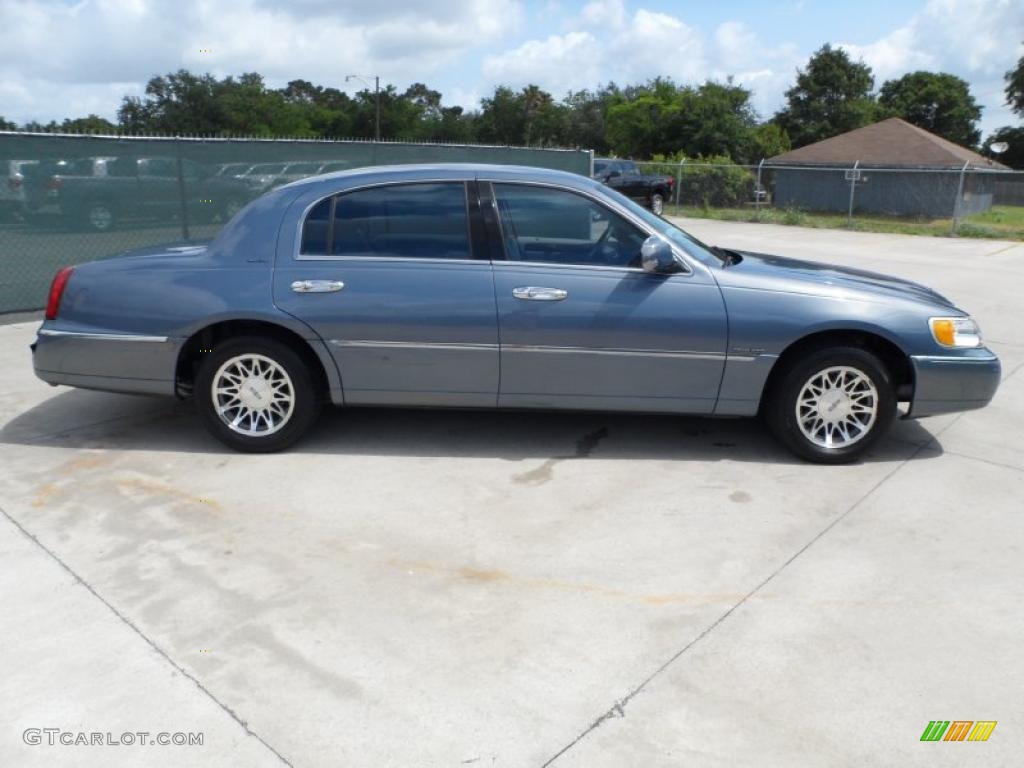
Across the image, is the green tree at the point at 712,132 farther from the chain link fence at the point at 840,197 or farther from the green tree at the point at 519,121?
the green tree at the point at 519,121

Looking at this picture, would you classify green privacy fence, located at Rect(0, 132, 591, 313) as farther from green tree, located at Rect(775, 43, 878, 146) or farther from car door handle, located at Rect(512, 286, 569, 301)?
green tree, located at Rect(775, 43, 878, 146)

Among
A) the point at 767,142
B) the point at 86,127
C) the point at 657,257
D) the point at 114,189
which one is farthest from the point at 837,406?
the point at 767,142

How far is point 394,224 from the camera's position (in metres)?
5.18

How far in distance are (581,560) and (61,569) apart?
2209 millimetres

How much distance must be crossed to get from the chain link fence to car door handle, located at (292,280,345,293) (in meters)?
20.7

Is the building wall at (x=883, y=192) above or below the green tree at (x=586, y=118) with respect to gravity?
below

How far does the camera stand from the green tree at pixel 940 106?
63.2 m

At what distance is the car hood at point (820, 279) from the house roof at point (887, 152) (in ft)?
107

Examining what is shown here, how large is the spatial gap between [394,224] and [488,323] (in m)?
0.80

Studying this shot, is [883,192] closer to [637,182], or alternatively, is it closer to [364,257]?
[637,182]

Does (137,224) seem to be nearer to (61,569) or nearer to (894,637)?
(61,569)

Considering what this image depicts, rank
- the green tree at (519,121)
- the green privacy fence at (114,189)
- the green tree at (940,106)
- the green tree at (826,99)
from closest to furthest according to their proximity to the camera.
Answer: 1. the green privacy fence at (114,189)
2. the green tree at (826,99)
3. the green tree at (940,106)
4. the green tree at (519,121)

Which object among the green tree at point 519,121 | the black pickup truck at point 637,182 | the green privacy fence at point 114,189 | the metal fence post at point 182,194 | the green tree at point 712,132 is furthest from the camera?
the green tree at point 519,121

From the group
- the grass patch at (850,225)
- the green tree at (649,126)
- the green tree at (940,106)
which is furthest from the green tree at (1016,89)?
the grass patch at (850,225)
